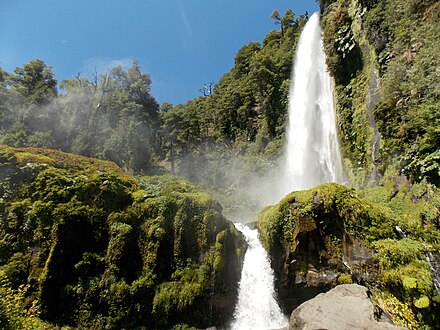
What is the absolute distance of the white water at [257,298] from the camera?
10172 millimetres

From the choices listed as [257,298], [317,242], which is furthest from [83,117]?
[317,242]

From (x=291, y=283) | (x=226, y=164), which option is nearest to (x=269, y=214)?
(x=291, y=283)

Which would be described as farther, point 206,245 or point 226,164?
point 226,164

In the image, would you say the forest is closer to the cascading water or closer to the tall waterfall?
the cascading water

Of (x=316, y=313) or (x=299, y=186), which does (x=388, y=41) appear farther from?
(x=316, y=313)

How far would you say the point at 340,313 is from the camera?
6.34 meters

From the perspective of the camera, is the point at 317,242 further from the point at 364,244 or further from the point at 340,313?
the point at 340,313

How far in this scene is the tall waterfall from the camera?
66.3 ft

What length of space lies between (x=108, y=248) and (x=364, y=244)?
9361mm

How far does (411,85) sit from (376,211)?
5.55 m

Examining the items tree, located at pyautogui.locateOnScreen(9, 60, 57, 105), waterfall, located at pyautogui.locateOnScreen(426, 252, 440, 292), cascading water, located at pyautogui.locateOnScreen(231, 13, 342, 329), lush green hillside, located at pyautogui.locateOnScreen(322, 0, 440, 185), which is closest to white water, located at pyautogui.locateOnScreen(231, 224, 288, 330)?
cascading water, located at pyautogui.locateOnScreen(231, 13, 342, 329)

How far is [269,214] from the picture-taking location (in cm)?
1199

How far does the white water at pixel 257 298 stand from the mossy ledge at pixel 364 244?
42 centimetres

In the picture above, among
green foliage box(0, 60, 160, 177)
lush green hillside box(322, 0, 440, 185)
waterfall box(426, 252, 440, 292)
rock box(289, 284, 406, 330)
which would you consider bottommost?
rock box(289, 284, 406, 330)
